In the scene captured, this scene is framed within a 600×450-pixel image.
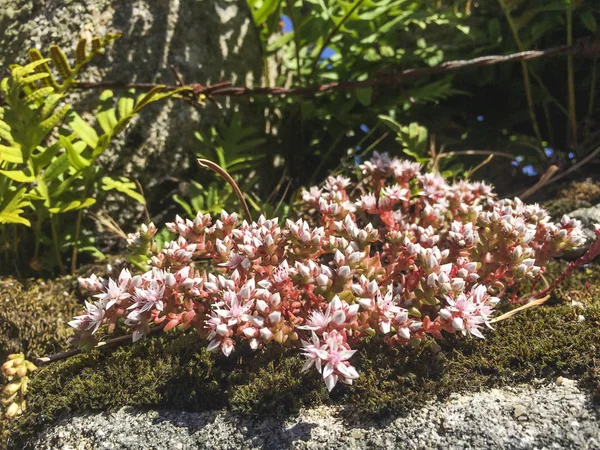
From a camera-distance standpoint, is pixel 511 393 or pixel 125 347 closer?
pixel 511 393

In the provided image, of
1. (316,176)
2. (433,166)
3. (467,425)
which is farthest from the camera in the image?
(316,176)

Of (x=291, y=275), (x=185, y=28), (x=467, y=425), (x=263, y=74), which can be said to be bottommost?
(x=467, y=425)

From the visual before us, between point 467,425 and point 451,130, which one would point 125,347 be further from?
point 451,130

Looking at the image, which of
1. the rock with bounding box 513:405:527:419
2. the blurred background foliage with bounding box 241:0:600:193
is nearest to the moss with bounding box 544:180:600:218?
the blurred background foliage with bounding box 241:0:600:193

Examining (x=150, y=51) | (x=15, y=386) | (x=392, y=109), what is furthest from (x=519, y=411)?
(x=150, y=51)

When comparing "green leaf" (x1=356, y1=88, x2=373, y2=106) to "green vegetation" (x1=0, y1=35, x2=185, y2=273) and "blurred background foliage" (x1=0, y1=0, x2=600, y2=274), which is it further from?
"green vegetation" (x1=0, y1=35, x2=185, y2=273)

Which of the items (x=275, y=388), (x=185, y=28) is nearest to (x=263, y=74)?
(x=185, y=28)

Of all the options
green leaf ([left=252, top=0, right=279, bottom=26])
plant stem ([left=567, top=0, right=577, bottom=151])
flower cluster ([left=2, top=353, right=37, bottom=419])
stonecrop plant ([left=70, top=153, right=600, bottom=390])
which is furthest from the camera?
green leaf ([left=252, top=0, right=279, bottom=26])
